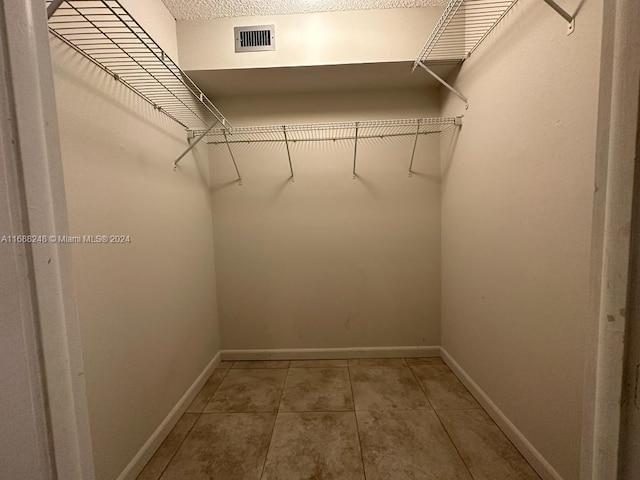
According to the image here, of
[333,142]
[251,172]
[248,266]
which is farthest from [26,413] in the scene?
[333,142]

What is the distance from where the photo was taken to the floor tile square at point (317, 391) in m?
1.47

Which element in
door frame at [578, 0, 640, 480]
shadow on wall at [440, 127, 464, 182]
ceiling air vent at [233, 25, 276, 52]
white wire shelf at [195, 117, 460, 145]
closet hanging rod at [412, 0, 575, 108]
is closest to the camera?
door frame at [578, 0, 640, 480]

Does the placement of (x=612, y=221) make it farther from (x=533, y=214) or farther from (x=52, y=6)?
(x=52, y=6)

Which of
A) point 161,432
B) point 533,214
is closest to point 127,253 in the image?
point 161,432

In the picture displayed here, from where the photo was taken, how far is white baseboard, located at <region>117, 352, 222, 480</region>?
1.06 m

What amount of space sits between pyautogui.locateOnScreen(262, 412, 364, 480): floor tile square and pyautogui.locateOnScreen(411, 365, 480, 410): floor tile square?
54 cm

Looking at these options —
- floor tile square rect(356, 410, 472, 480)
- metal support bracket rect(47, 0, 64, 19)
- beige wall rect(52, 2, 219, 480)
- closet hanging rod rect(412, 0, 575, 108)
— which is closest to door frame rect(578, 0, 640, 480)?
floor tile square rect(356, 410, 472, 480)

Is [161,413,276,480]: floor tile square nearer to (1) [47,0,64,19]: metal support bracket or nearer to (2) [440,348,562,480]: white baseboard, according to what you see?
(2) [440,348,562,480]: white baseboard

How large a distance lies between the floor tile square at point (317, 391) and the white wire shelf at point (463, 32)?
80.1 inches

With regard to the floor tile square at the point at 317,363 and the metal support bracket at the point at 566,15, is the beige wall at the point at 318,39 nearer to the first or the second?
the metal support bracket at the point at 566,15

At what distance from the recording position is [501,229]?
123cm

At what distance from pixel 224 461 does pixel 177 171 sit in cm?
154

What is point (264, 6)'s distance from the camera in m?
1.45

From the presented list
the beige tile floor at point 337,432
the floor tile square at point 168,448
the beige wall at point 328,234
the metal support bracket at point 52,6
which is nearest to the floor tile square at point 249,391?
the beige tile floor at point 337,432
